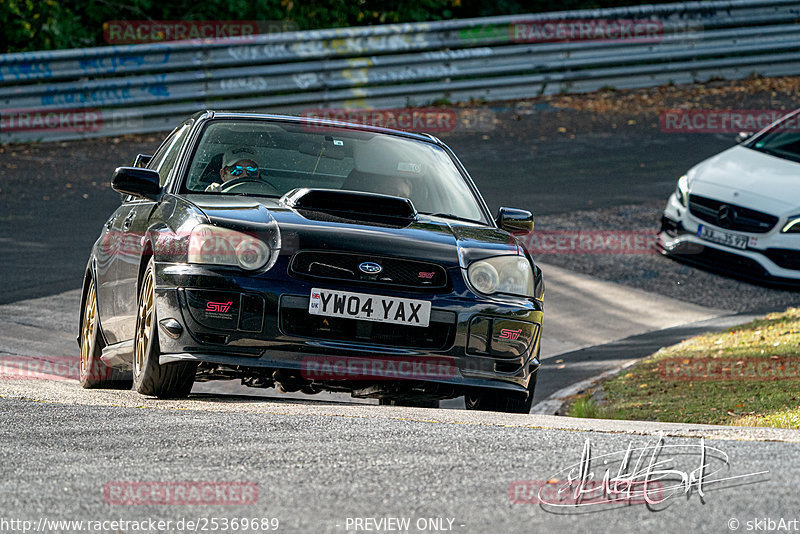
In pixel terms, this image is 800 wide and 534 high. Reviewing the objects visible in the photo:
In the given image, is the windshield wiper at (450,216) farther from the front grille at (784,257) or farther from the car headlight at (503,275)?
the front grille at (784,257)

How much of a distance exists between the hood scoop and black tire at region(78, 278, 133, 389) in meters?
1.61

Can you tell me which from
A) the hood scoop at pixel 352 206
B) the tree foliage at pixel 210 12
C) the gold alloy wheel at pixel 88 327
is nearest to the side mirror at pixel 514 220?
the hood scoop at pixel 352 206

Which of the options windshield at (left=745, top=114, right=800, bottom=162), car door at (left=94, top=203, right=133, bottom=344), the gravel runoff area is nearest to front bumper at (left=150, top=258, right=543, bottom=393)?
car door at (left=94, top=203, right=133, bottom=344)

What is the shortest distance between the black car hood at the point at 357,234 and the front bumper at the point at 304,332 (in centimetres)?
14

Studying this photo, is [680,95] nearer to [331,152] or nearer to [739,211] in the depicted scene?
[739,211]

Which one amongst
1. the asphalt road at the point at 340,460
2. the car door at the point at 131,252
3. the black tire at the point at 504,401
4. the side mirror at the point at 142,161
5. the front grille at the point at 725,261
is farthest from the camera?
the front grille at the point at 725,261

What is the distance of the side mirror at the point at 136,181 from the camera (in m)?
6.56

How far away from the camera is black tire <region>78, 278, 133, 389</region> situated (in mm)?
7334

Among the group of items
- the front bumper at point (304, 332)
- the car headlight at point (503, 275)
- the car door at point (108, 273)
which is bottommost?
the car door at point (108, 273)

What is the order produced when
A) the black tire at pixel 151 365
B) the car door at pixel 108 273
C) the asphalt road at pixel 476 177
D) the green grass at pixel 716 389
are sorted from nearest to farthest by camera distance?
the black tire at pixel 151 365 < the car door at pixel 108 273 < the green grass at pixel 716 389 < the asphalt road at pixel 476 177

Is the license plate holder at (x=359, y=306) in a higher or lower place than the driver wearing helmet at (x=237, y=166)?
lower

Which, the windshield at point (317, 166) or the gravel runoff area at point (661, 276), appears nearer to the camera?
the windshield at point (317, 166)

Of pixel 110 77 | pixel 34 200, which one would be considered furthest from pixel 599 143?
pixel 34 200

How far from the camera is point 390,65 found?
18750mm
